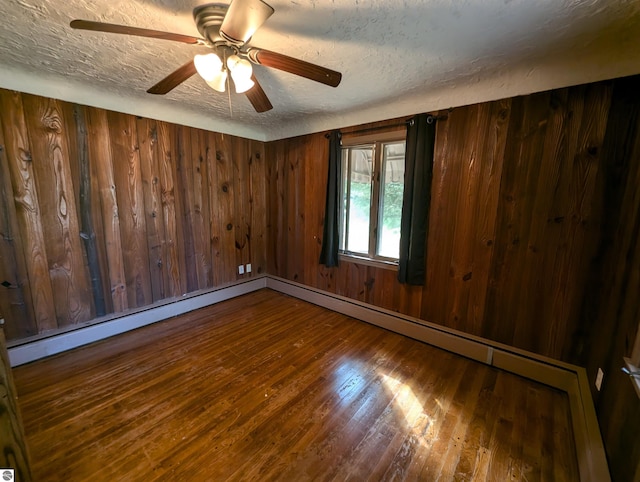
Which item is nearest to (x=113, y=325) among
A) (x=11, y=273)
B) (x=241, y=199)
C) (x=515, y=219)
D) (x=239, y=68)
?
(x=11, y=273)

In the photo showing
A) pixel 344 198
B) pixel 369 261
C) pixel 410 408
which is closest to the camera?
pixel 410 408

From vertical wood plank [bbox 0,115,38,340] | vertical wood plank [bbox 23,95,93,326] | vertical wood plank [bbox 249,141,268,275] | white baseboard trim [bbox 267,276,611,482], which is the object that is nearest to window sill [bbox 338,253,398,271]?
white baseboard trim [bbox 267,276,611,482]

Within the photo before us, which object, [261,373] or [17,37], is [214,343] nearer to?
[261,373]

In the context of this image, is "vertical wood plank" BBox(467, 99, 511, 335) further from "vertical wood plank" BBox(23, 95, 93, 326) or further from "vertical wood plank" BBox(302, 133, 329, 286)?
"vertical wood plank" BBox(23, 95, 93, 326)

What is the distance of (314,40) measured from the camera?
1.56 m

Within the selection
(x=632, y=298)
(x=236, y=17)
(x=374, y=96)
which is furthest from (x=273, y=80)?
(x=632, y=298)

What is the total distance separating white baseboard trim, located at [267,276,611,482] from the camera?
4.46 feet

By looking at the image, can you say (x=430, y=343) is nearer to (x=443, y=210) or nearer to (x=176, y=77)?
(x=443, y=210)

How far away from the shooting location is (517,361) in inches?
83.4

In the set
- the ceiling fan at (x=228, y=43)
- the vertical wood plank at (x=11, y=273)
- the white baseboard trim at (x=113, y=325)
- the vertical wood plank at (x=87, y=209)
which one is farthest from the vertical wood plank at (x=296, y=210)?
the vertical wood plank at (x=11, y=273)

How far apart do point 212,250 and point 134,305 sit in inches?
41.0

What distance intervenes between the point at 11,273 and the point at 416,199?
11.7 feet

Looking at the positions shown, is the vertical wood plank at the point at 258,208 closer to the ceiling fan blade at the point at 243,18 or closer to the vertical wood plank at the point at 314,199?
the vertical wood plank at the point at 314,199

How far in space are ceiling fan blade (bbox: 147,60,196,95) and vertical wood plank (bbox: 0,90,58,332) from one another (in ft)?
4.27
